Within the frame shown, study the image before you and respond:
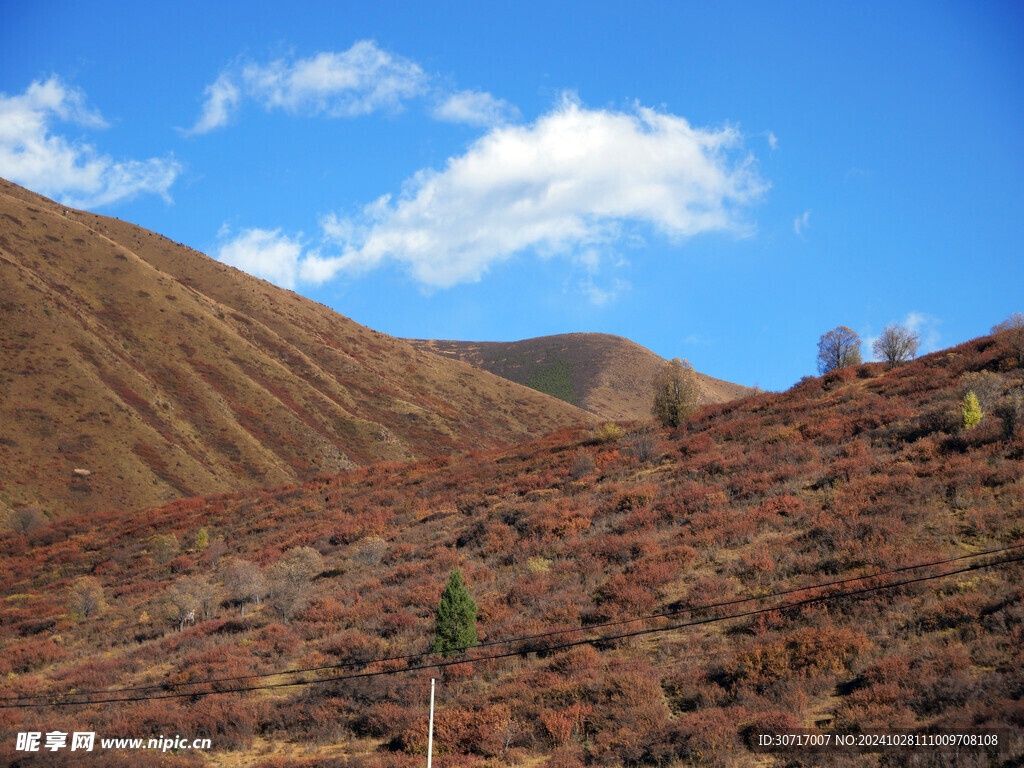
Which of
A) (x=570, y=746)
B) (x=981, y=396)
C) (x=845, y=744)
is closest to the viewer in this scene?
(x=845, y=744)

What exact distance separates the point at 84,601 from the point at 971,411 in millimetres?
34981

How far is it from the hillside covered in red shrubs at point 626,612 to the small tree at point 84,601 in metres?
0.12

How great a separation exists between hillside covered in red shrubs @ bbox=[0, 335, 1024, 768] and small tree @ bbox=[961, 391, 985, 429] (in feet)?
1.58

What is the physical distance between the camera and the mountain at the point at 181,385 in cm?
Answer: 6069

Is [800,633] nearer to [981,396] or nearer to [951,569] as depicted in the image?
[951,569]

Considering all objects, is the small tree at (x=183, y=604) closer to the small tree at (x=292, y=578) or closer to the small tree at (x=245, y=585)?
the small tree at (x=245, y=585)

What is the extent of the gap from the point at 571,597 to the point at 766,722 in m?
7.81

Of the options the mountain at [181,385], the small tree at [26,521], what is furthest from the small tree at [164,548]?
the mountain at [181,385]

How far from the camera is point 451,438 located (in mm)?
93562

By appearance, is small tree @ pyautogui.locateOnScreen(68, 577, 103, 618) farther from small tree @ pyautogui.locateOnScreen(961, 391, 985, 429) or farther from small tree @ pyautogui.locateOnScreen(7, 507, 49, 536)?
small tree @ pyautogui.locateOnScreen(961, 391, 985, 429)

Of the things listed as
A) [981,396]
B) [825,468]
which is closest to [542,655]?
[825,468]

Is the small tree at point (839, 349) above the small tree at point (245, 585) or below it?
above

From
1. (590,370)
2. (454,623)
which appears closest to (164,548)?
(454,623)

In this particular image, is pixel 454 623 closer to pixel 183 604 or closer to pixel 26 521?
pixel 183 604
